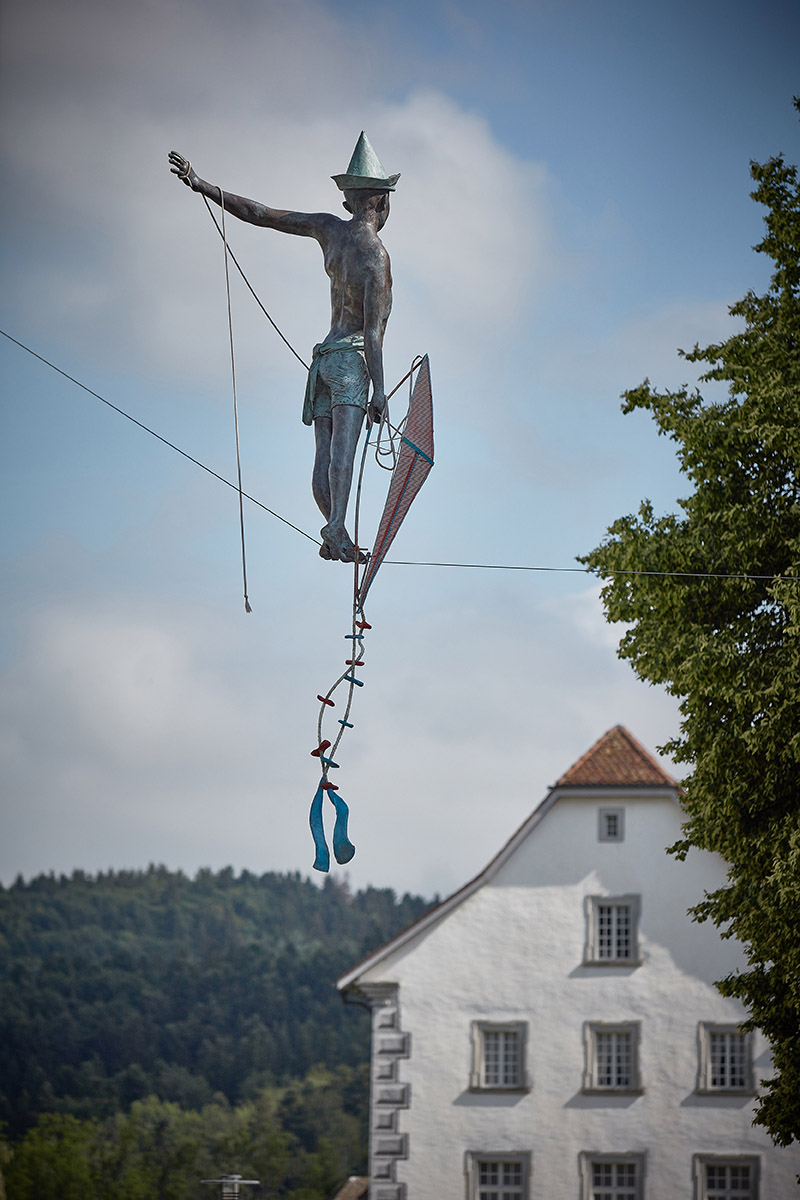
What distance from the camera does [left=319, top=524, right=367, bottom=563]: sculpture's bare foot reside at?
9.45 m

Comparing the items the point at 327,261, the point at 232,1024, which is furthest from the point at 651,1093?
the point at 232,1024

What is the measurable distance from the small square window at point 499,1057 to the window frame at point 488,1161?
3.39 ft

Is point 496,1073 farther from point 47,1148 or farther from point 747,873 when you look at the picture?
point 47,1148

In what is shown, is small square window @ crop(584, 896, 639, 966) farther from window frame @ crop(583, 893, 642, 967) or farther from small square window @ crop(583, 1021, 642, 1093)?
small square window @ crop(583, 1021, 642, 1093)

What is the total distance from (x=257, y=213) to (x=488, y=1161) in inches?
846

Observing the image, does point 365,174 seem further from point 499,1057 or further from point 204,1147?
point 204,1147

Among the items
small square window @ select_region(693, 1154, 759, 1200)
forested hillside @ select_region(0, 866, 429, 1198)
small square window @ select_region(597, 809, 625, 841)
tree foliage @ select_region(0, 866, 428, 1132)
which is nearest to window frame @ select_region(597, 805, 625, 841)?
small square window @ select_region(597, 809, 625, 841)

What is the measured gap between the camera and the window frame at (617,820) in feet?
94.9

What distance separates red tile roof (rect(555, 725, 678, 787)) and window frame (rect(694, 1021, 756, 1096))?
4.17m

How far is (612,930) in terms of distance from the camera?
2878 cm

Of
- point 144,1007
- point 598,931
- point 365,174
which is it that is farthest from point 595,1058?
point 144,1007

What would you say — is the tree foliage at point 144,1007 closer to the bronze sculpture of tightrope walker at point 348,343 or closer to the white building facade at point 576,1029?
the white building facade at point 576,1029

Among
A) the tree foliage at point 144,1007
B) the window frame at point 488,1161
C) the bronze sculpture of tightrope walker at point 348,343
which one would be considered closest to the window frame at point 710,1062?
the window frame at point 488,1161

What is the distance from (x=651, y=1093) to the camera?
27688 millimetres
